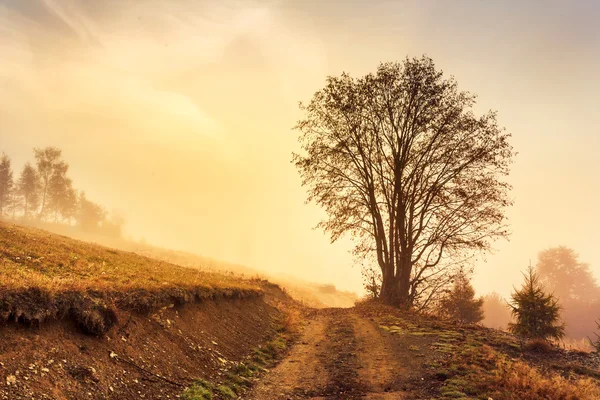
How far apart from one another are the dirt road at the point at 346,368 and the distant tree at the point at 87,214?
347ft

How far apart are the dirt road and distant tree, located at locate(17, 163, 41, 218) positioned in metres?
92.2

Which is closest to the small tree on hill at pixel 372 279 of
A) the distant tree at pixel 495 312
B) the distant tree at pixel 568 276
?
the distant tree at pixel 495 312

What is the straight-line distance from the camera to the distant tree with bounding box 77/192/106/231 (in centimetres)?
10038

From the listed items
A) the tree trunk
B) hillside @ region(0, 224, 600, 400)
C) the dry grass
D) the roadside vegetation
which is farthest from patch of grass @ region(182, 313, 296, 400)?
the tree trunk

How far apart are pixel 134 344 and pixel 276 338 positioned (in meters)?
7.76

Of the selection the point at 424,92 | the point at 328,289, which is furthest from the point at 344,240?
the point at 328,289

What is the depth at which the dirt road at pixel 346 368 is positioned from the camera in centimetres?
912

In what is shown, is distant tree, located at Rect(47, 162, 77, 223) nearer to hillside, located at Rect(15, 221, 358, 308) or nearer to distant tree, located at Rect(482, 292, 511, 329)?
hillside, located at Rect(15, 221, 358, 308)

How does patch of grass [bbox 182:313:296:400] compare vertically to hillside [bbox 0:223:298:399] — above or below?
below

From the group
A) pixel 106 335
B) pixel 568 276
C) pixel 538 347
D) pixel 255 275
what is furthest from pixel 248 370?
pixel 568 276

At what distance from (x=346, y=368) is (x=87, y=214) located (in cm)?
11160

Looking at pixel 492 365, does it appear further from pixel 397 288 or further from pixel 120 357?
pixel 397 288

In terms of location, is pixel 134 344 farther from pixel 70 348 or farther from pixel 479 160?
pixel 479 160

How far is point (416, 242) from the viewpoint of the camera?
25031 mm
